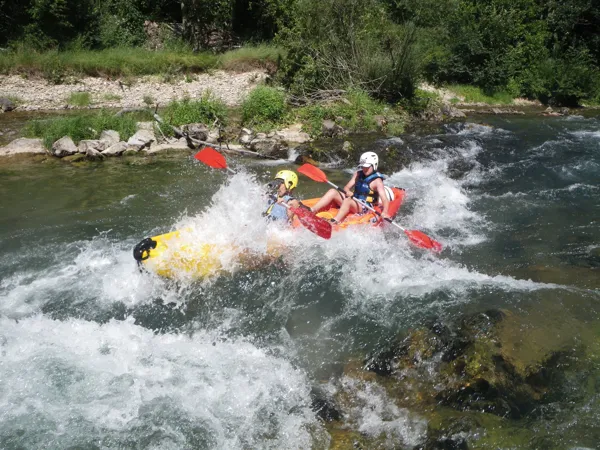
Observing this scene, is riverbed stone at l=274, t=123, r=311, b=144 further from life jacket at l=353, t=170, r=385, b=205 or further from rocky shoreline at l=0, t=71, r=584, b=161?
life jacket at l=353, t=170, r=385, b=205

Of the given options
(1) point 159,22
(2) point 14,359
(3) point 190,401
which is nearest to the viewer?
(3) point 190,401

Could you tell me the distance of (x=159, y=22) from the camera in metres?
21.6

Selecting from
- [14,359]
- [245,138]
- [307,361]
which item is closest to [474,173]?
[245,138]

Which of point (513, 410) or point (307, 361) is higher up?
point (513, 410)

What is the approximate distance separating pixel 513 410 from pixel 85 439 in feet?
11.1

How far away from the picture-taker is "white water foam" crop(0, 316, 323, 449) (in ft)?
13.0

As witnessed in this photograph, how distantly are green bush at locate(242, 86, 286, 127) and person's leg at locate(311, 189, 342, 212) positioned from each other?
5.96 m

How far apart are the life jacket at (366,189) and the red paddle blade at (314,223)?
140cm

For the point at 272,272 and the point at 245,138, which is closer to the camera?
the point at 272,272

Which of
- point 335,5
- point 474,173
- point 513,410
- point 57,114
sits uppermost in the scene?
point 335,5

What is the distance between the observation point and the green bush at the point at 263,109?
13074 millimetres

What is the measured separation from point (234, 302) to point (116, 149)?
637cm

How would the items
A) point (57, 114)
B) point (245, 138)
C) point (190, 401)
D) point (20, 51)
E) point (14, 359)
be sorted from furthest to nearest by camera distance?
point (20, 51), point (57, 114), point (245, 138), point (14, 359), point (190, 401)

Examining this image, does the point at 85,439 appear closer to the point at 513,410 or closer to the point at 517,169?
the point at 513,410
